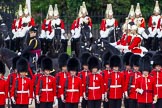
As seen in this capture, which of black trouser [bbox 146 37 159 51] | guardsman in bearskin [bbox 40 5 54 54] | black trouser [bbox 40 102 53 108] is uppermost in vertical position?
guardsman in bearskin [bbox 40 5 54 54]

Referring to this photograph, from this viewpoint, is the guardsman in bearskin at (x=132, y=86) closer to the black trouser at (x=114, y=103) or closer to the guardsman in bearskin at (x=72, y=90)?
the black trouser at (x=114, y=103)

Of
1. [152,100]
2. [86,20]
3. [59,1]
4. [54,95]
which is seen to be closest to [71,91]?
[54,95]

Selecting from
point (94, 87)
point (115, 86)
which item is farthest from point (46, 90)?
point (115, 86)

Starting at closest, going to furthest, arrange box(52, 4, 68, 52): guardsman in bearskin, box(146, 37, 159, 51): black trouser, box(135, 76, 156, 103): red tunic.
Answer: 1. box(135, 76, 156, 103): red tunic
2. box(52, 4, 68, 52): guardsman in bearskin
3. box(146, 37, 159, 51): black trouser

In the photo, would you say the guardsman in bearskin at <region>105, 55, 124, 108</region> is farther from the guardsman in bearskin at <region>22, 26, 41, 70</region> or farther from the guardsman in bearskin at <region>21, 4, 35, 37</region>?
the guardsman in bearskin at <region>21, 4, 35, 37</region>

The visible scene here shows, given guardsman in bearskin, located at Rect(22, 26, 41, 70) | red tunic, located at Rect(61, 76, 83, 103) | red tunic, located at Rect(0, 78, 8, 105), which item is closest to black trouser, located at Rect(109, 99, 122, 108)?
red tunic, located at Rect(61, 76, 83, 103)

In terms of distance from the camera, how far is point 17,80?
39.9ft

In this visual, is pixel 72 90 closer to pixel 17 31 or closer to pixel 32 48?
pixel 32 48

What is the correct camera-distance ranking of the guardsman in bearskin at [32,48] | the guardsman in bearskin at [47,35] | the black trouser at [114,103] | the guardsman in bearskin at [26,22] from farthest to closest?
the guardsman in bearskin at [47,35] → the guardsman in bearskin at [26,22] → the guardsman in bearskin at [32,48] → the black trouser at [114,103]

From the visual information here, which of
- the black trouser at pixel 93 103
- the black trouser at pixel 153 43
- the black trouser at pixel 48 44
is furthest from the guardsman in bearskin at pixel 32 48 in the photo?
the black trouser at pixel 153 43

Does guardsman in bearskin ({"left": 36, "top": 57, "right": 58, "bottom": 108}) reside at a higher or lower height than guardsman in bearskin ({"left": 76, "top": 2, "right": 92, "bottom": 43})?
lower

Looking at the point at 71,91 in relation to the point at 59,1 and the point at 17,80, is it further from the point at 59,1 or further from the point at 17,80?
the point at 59,1

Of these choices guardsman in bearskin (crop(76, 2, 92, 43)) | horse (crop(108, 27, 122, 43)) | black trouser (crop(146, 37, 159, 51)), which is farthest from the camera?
black trouser (crop(146, 37, 159, 51))

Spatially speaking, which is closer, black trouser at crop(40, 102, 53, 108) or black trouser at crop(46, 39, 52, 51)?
black trouser at crop(40, 102, 53, 108)
